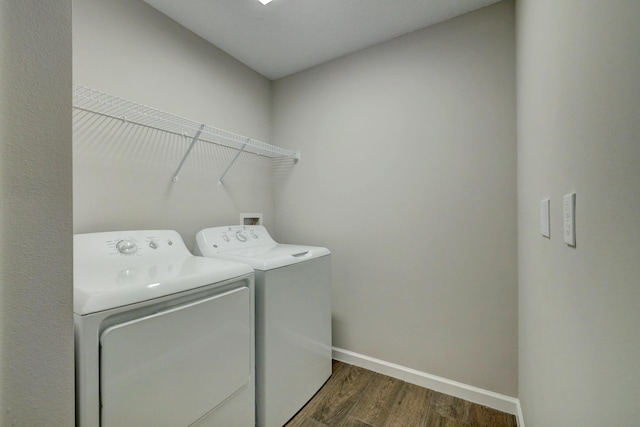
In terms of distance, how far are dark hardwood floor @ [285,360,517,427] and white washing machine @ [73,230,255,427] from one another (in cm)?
48

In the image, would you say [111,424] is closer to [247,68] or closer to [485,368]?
[485,368]

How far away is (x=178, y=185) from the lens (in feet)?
5.80

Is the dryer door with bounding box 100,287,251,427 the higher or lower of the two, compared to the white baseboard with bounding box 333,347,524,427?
higher

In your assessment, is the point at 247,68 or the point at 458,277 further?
the point at 247,68

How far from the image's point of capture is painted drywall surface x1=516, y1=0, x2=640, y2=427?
396mm

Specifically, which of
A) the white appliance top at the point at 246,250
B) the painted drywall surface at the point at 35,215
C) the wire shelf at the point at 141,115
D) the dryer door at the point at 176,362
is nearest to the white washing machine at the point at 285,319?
the white appliance top at the point at 246,250

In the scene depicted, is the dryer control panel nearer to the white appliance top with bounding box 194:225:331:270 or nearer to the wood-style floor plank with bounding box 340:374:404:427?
the white appliance top with bounding box 194:225:331:270

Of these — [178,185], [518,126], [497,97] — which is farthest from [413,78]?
[178,185]

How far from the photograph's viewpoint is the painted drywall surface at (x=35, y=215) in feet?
1.53

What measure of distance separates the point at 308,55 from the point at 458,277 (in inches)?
78.8

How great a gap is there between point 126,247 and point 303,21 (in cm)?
172

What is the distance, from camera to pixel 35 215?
0.50 metres

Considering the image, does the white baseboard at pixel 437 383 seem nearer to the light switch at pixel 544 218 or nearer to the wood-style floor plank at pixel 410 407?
the wood-style floor plank at pixel 410 407

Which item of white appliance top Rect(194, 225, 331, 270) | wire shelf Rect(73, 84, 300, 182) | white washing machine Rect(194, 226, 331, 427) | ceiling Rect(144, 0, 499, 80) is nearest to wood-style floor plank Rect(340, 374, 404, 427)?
white washing machine Rect(194, 226, 331, 427)
